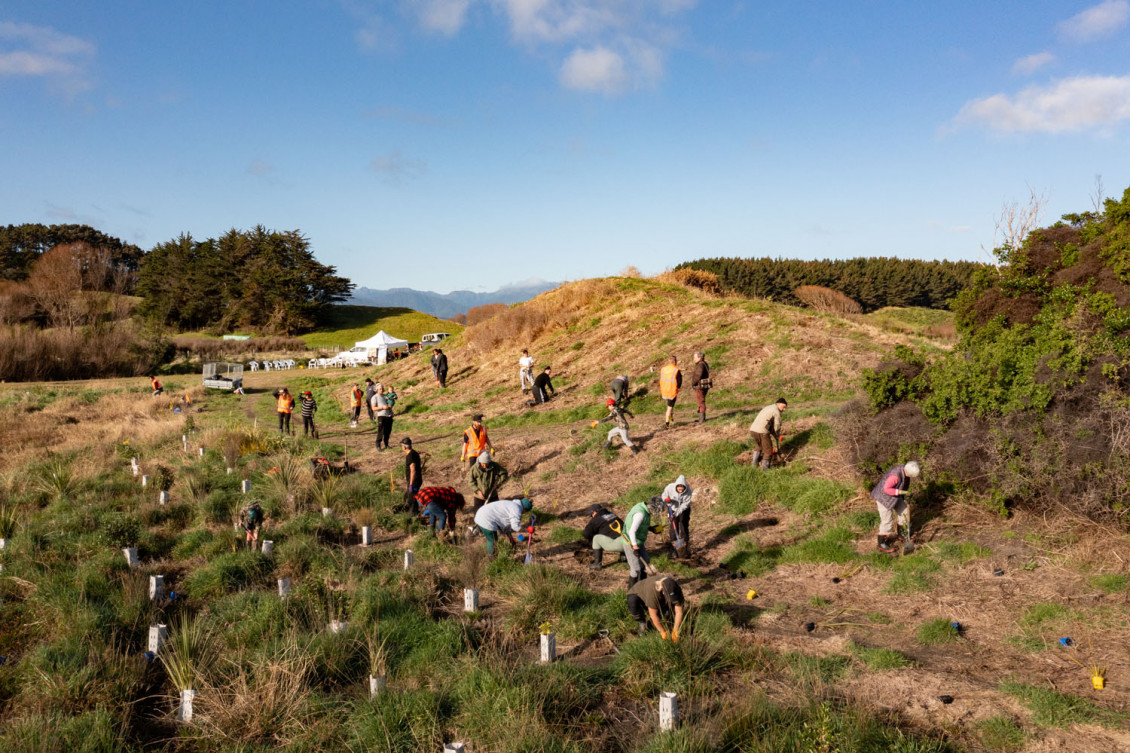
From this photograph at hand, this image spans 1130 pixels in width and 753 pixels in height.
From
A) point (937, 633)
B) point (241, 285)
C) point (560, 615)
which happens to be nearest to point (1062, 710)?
point (937, 633)

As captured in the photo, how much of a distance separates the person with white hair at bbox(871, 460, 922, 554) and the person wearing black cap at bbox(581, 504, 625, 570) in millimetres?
3626

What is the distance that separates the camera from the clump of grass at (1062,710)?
5219 millimetres

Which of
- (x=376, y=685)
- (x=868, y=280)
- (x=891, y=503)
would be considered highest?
(x=868, y=280)

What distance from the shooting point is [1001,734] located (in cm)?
513

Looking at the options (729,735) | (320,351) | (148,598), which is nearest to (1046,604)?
(729,735)

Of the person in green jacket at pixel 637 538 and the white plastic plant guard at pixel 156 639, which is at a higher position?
the person in green jacket at pixel 637 538

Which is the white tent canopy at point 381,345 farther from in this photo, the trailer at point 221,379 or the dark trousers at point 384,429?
the dark trousers at point 384,429

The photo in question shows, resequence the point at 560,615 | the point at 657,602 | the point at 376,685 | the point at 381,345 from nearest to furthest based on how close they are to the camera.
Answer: the point at 376,685, the point at 657,602, the point at 560,615, the point at 381,345

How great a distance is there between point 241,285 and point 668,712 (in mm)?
77926

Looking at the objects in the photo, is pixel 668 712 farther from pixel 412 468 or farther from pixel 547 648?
pixel 412 468

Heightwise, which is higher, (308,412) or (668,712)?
(308,412)

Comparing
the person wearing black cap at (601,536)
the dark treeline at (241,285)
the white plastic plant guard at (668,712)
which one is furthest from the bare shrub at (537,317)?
the dark treeline at (241,285)

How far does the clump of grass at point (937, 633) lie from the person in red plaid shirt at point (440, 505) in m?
6.76

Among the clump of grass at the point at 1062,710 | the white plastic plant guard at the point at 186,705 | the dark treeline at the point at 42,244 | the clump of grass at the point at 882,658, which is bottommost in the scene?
Result: the white plastic plant guard at the point at 186,705
